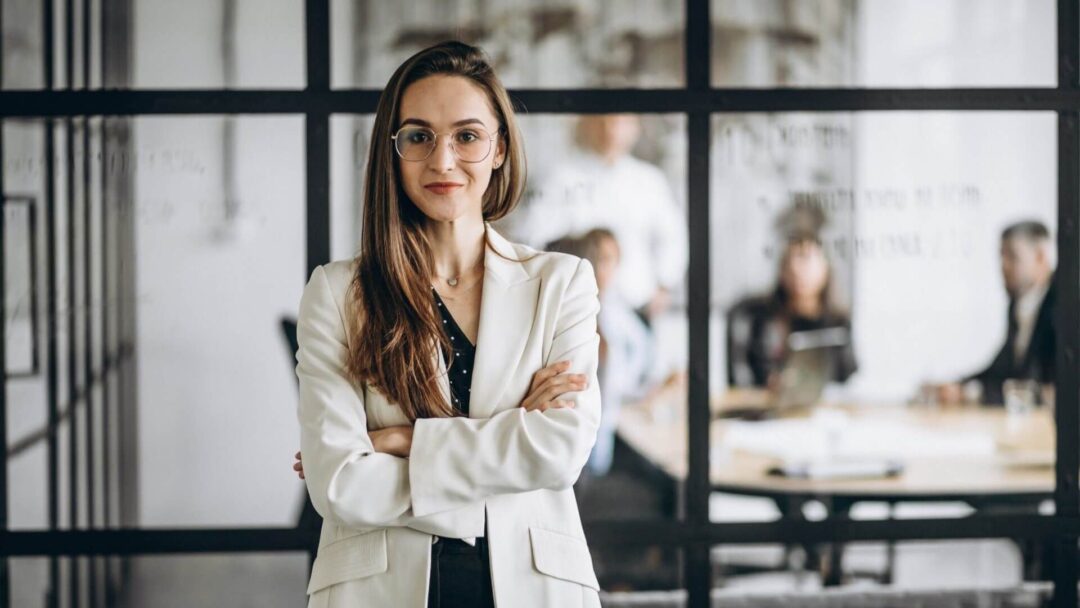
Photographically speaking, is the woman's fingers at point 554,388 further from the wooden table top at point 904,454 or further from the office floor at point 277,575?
the office floor at point 277,575

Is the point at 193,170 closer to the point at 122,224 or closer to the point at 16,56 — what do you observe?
the point at 122,224

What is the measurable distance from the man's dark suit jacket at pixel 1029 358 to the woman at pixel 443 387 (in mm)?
1754

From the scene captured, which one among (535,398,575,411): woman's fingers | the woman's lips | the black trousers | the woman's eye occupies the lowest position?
the black trousers

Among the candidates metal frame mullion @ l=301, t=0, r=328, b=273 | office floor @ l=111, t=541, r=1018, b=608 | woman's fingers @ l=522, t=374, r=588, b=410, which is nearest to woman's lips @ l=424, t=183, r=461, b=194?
woman's fingers @ l=522, t=374, r=588, b=410

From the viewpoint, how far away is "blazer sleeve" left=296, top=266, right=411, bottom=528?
1851 millimetres

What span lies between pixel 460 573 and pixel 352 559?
0.18 m

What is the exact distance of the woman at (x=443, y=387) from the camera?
187 centimetres

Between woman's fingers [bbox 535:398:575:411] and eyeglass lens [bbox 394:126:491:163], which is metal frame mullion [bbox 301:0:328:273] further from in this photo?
woman's fingers [bbox 535:398:575:411]

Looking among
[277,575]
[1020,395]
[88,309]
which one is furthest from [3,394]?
[1020,395]

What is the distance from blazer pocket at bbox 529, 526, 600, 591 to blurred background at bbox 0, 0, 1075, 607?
1260mm

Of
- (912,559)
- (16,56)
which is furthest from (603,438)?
(16,56)

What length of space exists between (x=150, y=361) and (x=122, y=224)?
1.21ft

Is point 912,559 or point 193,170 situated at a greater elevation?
point 193,170

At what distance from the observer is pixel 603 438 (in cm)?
335
